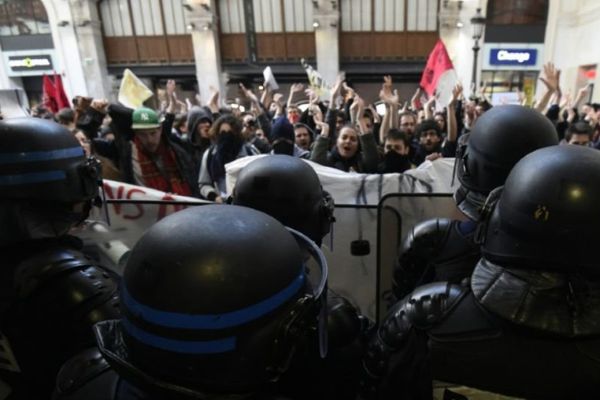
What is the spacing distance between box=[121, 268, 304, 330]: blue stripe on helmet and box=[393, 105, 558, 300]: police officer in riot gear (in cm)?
106

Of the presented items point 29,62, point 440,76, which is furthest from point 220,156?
point 29,62

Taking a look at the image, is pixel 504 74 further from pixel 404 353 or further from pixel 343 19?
pixel 404 353

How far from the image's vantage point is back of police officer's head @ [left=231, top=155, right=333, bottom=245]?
146 centimetres

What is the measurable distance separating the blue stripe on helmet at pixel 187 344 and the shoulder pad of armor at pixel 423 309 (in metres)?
0.59

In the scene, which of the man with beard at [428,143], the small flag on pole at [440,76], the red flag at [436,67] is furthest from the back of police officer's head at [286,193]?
the red flag at [436,67]

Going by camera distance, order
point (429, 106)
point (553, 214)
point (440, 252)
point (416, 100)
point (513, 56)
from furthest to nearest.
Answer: point (513, 56), point (416, 100), point (429, 106), point (440, 252), point (553, 214)

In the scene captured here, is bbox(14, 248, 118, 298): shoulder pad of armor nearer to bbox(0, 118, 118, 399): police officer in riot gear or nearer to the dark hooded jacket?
bbox(0, 118, 118, 399): police officer in riot gear

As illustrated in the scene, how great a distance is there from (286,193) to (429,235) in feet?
2.14

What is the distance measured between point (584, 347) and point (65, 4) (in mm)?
18066

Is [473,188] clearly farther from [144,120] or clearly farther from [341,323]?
[144,120]

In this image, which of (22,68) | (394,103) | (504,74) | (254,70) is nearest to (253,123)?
(394,103)

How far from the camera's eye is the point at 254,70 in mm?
15312

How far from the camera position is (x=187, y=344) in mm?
686

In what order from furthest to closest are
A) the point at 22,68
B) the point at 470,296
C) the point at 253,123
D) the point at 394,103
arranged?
the point at 22,68 < the point at 253,123 < the point at 394,103 < the point at 470,296
